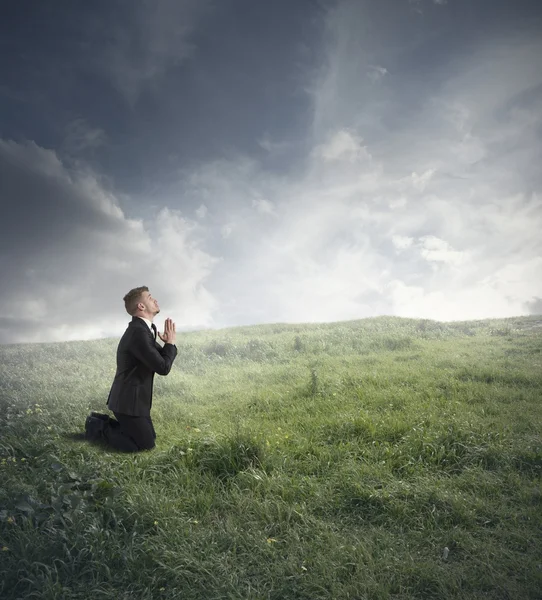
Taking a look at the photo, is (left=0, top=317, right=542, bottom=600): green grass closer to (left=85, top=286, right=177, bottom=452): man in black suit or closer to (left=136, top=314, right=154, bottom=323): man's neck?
(left=85, top=286, right=177, bottom=452): man in black suit

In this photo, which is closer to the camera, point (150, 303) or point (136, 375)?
point (136, 375)

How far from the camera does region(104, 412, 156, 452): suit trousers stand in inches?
272

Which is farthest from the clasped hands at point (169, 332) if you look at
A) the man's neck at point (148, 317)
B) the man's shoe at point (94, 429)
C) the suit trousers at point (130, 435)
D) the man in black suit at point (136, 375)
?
the man's shoe at point (94, 429)

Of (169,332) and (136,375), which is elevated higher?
(169,332)

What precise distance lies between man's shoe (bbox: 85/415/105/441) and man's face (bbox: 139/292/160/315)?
6.75 ft

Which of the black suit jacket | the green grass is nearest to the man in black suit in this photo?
the black suit jacket

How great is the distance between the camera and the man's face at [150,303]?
7061 mm

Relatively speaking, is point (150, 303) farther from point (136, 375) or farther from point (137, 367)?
point (136, 375)

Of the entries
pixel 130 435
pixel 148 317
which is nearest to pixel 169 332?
pixel 148 317

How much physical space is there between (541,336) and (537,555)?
55.8ft

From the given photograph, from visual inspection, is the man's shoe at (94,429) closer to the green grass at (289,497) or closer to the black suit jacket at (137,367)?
the green grass at (289,497)

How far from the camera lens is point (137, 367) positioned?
273 inches

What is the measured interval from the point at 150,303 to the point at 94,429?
7.54 ft

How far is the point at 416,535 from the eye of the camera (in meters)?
4.59
